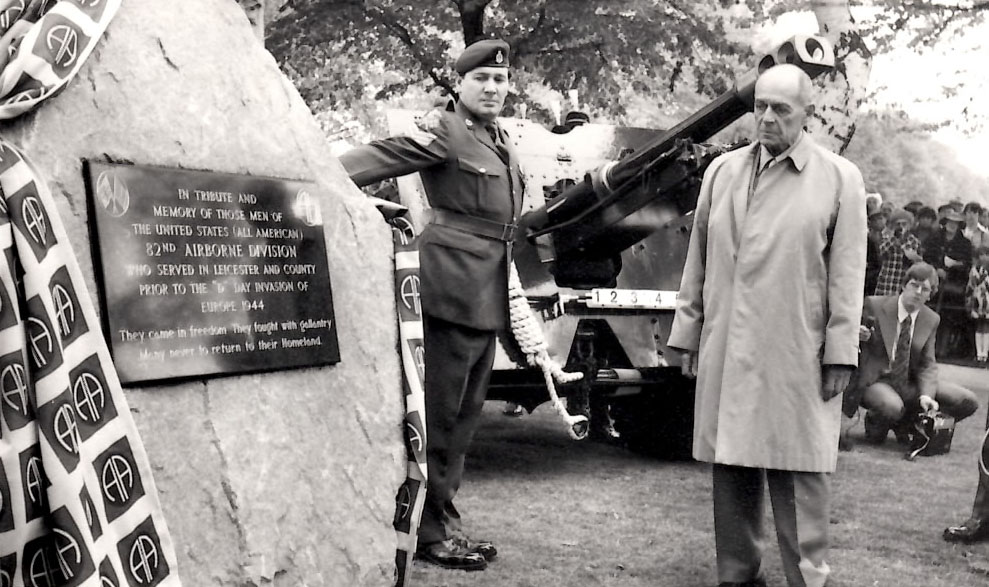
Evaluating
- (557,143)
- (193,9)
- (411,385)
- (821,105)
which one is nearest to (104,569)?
(411,385)

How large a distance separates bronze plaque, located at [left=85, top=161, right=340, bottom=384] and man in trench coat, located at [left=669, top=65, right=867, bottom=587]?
1.37m

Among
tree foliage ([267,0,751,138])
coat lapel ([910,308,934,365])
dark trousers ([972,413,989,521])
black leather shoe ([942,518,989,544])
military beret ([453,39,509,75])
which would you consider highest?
tree foliage ([267,0,751,138])

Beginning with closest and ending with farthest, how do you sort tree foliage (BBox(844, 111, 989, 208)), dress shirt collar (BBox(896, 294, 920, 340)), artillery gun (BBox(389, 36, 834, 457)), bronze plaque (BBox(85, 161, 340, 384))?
bronze plaque (BBox(85, 161, 340, 384)), artillery gun (BBox(389, 36, 834, 457)), dress shirt collar (BBox(896, 294, 920, 340)), tree foliage (BBox(844, 111, 989, 208))

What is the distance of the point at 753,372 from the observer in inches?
141

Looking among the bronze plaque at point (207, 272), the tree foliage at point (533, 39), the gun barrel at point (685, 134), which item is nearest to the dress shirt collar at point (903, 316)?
the gun barrel at point (685, 134)

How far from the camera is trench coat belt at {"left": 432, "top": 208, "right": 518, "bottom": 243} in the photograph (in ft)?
14.2

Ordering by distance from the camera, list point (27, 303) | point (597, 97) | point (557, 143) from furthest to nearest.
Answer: point (597, 97)
point (557, 143)
point (27, 303)

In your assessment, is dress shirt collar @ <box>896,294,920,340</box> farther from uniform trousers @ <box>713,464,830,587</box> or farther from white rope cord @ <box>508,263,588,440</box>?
uniform trousers @ <box>713,464,830,587</box>

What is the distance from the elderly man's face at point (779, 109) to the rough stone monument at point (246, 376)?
4.40ft

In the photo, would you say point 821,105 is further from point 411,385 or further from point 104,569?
point 104,569

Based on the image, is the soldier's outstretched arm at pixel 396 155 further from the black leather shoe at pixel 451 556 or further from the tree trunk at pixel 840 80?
the tree trunk at pixel 840 80

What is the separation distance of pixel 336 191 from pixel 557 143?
3648 mm

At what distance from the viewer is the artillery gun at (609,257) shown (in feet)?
18.4

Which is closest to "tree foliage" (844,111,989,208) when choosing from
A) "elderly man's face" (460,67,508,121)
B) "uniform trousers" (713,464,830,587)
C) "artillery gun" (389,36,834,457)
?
"artillery gun" (389,36,834,457)
